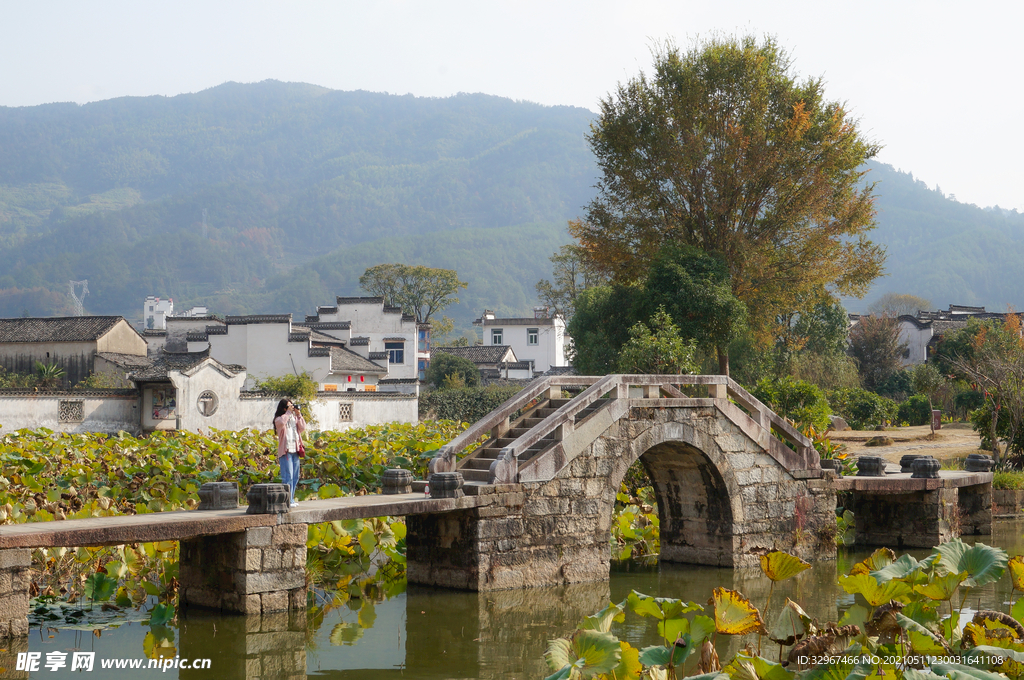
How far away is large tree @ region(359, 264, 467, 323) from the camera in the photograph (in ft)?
236

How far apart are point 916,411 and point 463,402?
18688 mm

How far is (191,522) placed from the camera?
986 centimetres

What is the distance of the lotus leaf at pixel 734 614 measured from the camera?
18.1ft

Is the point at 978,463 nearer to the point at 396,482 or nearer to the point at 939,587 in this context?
the point at 396,482

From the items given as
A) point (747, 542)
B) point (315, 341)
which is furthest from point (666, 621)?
point (315, 341)

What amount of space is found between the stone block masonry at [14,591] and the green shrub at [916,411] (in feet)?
112

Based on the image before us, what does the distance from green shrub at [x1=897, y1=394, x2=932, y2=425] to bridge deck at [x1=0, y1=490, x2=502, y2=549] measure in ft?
95.8

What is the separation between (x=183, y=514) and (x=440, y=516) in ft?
11.4

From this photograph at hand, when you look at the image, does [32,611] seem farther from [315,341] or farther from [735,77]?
[315,341]

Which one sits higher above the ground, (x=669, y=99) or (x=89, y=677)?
(x=669, y=99)

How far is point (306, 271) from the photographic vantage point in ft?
558

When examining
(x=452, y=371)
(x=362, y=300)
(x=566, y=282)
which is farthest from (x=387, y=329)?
(x=566, y=282)

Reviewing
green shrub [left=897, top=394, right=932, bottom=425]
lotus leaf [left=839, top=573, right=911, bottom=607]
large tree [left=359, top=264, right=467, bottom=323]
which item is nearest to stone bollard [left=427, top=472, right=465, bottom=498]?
lotus leaf [left=839, top=573, right=911, bottom=607]

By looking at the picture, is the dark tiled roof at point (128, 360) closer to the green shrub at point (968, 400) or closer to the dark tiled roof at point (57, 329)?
the dark tiled roof at point (57, 329)
